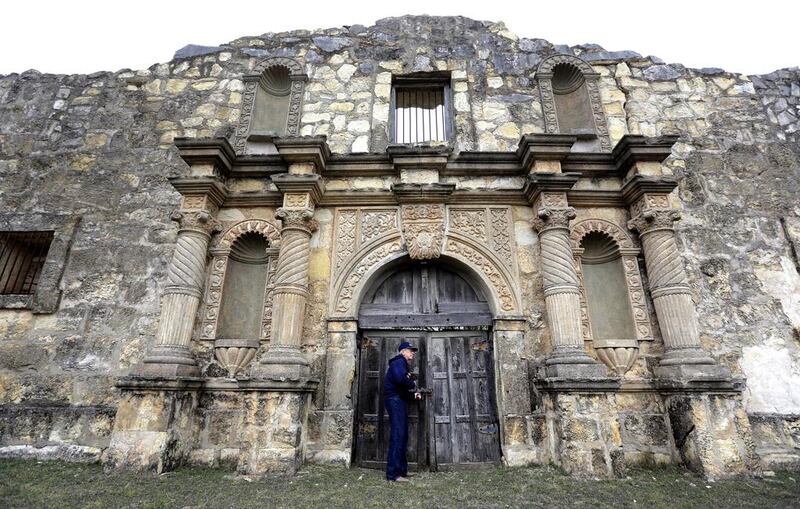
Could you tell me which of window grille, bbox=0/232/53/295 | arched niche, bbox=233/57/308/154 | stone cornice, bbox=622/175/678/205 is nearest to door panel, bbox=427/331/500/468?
stone cornice, bbox=622/175/678/205

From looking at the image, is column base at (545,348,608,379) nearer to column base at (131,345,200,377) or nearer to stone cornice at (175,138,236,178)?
column base at (131,345,200,377)

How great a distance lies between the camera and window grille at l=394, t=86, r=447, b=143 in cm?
686

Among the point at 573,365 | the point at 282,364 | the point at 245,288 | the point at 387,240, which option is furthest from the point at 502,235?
the point at 245,288

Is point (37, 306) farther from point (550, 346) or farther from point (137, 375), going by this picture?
point (550, 346)

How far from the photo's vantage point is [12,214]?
6.51 m

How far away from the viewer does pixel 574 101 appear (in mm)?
7090

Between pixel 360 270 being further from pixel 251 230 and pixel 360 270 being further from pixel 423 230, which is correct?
pixel 251 230

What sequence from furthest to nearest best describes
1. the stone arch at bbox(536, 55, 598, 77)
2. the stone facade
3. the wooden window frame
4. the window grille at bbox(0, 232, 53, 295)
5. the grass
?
the stone arch at bbox(536, 55, 598, 77)
the wooden window frame
the window grille at bbox(0, 232, 53, 295)
the stone facade
the grass

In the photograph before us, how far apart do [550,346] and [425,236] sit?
217 cm

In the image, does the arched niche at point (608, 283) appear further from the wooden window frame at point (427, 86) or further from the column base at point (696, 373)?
the wooden window frame at point (427, 86)

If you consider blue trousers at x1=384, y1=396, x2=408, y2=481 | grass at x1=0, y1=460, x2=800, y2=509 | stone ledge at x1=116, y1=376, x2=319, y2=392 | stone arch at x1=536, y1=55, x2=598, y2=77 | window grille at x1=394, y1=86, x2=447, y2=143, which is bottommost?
grass at x1=0, y1=460, x2=800, y2=509

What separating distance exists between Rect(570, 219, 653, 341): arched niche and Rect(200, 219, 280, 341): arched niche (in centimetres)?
424

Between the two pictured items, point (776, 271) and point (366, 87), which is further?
point (366, 87)

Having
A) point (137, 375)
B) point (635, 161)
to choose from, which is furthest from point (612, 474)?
point (137, 375)
